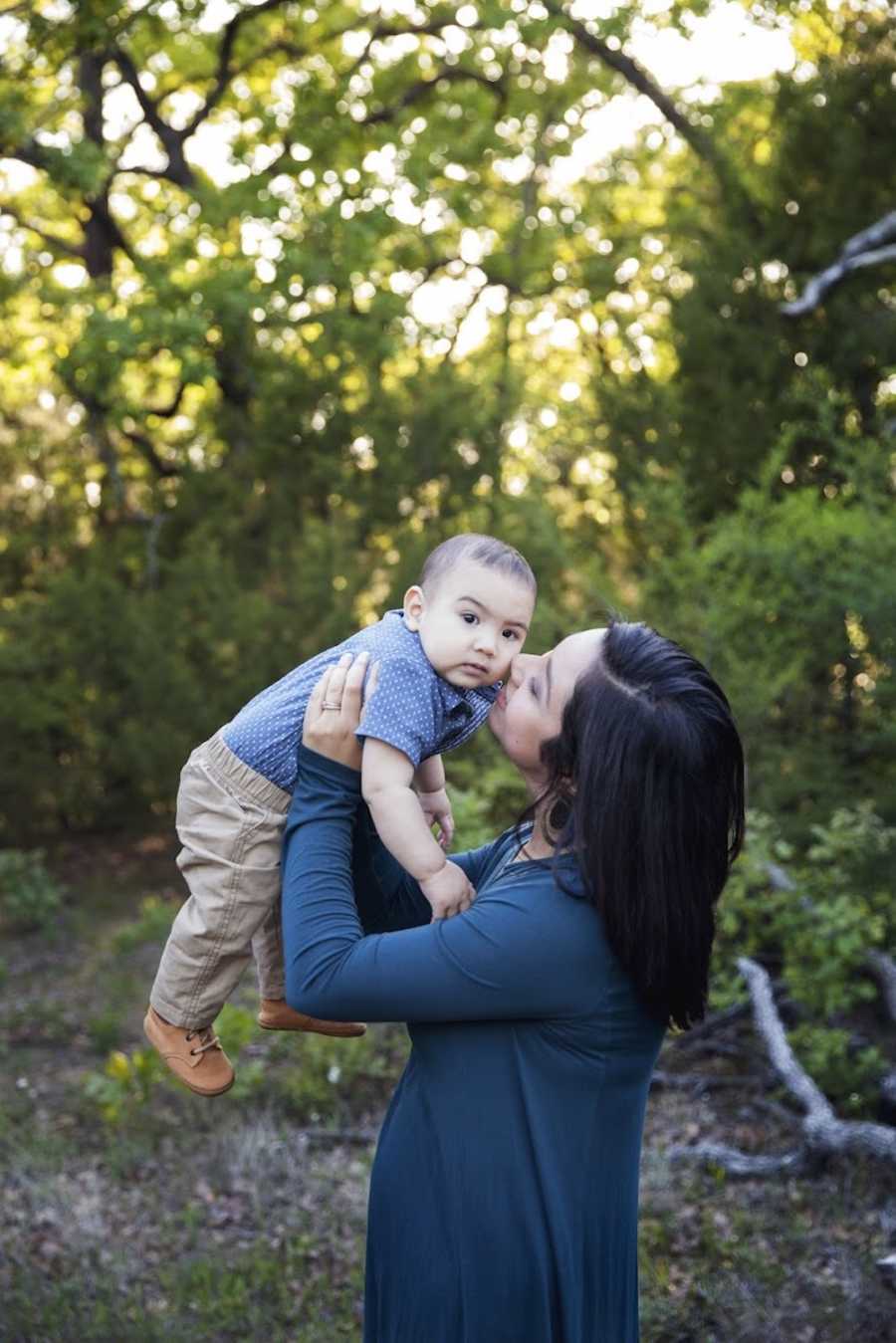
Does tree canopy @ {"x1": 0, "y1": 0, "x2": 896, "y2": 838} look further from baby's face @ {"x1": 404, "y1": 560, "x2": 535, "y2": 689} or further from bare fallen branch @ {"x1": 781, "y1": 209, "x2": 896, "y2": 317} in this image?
baby's face @ {"x1": 404, "y1": 560, "x2": 535, "y2": 689}

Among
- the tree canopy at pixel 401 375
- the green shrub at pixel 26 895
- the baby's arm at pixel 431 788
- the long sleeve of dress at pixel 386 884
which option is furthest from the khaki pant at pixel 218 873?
the green shrub at pixel 26 895

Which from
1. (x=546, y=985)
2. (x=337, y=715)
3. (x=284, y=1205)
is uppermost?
(x=337, y=715)

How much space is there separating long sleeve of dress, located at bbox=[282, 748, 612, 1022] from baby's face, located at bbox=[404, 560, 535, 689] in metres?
0.42

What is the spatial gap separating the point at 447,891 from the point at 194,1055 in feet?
2.41

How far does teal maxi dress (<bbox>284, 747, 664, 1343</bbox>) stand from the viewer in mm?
1905

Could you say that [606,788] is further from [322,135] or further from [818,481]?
[322,135]

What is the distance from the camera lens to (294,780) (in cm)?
244

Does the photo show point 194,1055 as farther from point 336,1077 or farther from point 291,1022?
point 336,1077

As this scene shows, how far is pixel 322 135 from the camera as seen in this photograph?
35.2 feet

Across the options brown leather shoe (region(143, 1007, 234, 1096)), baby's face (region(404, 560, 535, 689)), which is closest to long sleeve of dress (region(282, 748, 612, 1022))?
baby's face (region(404, 560, 535, 689))

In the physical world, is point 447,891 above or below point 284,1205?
above

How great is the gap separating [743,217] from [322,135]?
3.38m

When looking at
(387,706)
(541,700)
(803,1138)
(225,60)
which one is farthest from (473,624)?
(225,60)

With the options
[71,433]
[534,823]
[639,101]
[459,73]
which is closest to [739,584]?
[534,823]
